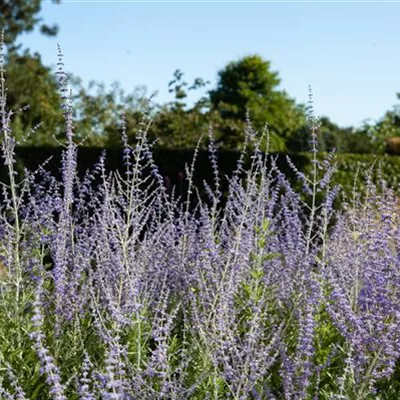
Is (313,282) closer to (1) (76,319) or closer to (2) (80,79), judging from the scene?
(1) (76,319)

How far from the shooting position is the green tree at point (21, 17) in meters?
26.9

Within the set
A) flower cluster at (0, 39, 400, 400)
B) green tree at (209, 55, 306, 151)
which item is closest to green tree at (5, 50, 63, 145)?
green tree at (209, 55, 306, 151)

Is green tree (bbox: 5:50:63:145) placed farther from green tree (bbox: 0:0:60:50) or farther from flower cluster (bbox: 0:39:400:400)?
flower cluster (bbox: 0:39:400:400)

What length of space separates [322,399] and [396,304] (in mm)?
560

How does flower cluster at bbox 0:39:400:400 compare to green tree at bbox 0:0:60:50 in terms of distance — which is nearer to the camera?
flower cluster at bbox 0:39:400:400

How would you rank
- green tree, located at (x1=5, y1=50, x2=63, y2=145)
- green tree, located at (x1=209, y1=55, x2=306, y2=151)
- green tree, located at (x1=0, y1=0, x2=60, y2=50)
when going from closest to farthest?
green tree, located at (x1=0, y1=0, x2=60, y2=50)
green tree, located at (x1=5, y1=50, x2=63, y2=145)
green tree, located at (x1=209, y1=55, x2=306, y2=151)

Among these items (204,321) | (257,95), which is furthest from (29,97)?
(204,321)

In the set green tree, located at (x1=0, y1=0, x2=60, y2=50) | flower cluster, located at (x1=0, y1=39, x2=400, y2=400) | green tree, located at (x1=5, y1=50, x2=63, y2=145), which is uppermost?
green tree, located at (x1=0, y1=0, x2=60, y2=50)

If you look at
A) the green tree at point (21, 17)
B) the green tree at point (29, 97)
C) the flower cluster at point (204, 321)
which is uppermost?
the green tree at point (21, 17)

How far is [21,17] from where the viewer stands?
89.2ft

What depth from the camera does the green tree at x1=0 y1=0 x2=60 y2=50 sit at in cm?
2691

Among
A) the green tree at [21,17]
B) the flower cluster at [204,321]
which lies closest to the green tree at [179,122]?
the green tree at [21,17]

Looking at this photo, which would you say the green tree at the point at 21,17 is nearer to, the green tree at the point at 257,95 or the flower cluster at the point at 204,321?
the green tree at the point at 257,95

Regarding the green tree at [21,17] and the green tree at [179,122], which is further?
the green tree at [21,17]
